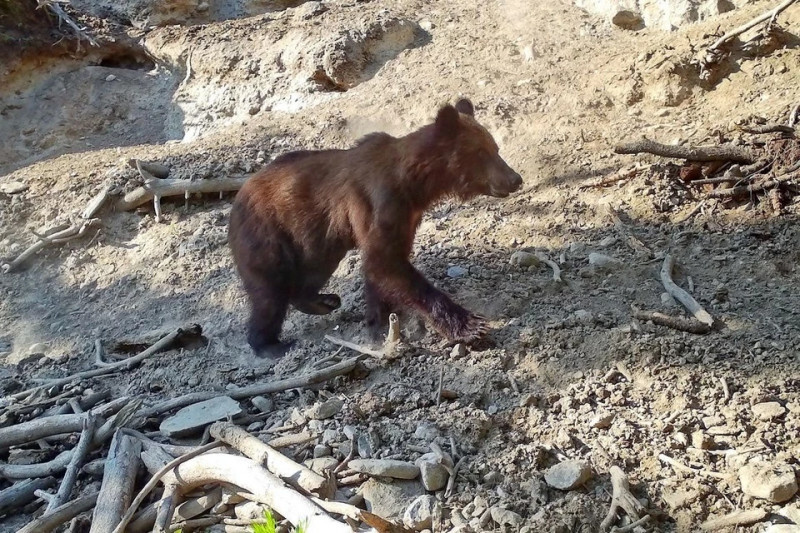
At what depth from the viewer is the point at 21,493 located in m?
4.22

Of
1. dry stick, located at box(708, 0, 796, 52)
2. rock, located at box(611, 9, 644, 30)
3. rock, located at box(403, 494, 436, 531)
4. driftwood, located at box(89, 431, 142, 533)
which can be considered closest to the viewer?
rock, located at box(403, 494, 436, 531)

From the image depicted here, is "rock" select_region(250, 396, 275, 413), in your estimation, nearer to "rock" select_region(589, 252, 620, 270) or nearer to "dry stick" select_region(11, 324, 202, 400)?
"dry stick" select_region(11, 324, 202, 400)

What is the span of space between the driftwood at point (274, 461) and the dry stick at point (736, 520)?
1.86m

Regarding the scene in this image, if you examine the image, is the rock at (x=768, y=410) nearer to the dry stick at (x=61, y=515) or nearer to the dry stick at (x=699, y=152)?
the dry stick at (x=699, y=152)

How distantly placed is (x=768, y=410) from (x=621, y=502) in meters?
1.06

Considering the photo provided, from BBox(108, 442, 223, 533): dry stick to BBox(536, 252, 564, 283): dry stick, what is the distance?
2913mm

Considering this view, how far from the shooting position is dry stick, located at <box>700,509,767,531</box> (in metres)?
3.25

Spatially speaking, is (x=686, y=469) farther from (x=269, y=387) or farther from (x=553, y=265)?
(x=269, y=387)

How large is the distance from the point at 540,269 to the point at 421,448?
2.47 m

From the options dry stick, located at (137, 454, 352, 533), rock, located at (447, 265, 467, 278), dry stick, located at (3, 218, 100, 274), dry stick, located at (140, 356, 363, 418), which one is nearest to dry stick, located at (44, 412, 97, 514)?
dry stick, located at (140, 356, 363, 418)

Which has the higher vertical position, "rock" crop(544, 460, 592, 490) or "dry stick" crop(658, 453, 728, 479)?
"dry stick" crop(658, 453, 728, 479)

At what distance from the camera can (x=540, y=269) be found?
5.93m

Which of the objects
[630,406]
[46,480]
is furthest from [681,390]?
[46,480]

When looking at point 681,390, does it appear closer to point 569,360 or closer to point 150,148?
point 569,360
